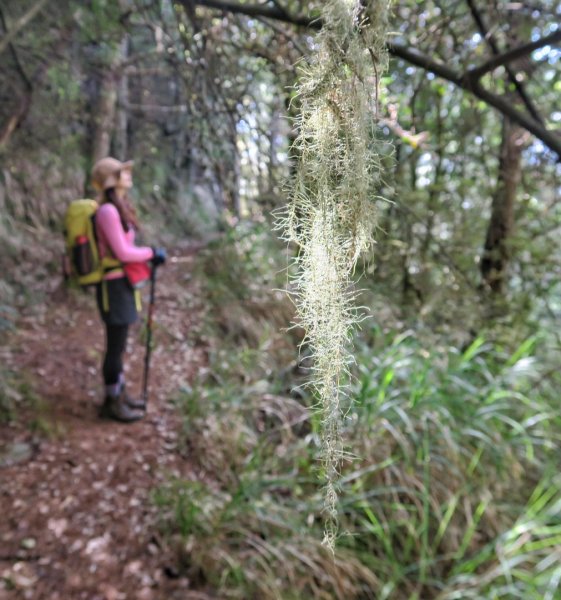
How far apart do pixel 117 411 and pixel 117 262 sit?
1.15 m

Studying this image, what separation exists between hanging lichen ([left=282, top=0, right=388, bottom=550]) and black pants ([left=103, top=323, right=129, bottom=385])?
2.84 metres

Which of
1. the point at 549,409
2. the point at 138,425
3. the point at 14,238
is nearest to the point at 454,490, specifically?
the point at 549,409

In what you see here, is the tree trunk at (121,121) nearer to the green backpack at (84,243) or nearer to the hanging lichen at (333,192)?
the green backpack at (84,243)

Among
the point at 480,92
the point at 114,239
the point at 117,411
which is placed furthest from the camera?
the point at 117,411

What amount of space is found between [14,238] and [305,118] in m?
4.86

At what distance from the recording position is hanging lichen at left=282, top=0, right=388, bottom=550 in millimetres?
869

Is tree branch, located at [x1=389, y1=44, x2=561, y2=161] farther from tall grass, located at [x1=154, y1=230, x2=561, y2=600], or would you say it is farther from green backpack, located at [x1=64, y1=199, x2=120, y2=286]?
green backpack, located at [x1=64, y1=199, x2=120, y2=286]

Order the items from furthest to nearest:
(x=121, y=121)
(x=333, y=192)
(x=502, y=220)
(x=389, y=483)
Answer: (x=121, y=121)
(x=502, y=220)
(x=389, y=483)
(x=333, y=192)

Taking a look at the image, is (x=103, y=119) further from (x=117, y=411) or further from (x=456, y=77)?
(x=456, y=77)

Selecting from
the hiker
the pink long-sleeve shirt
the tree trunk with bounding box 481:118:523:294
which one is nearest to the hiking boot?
the hiker

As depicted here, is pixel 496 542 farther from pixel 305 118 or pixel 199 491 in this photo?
pixel 305 118

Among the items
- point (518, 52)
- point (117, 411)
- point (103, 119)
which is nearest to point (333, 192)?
point (518, 52)

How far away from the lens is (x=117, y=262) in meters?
3.29

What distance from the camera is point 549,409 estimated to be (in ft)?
13.5
